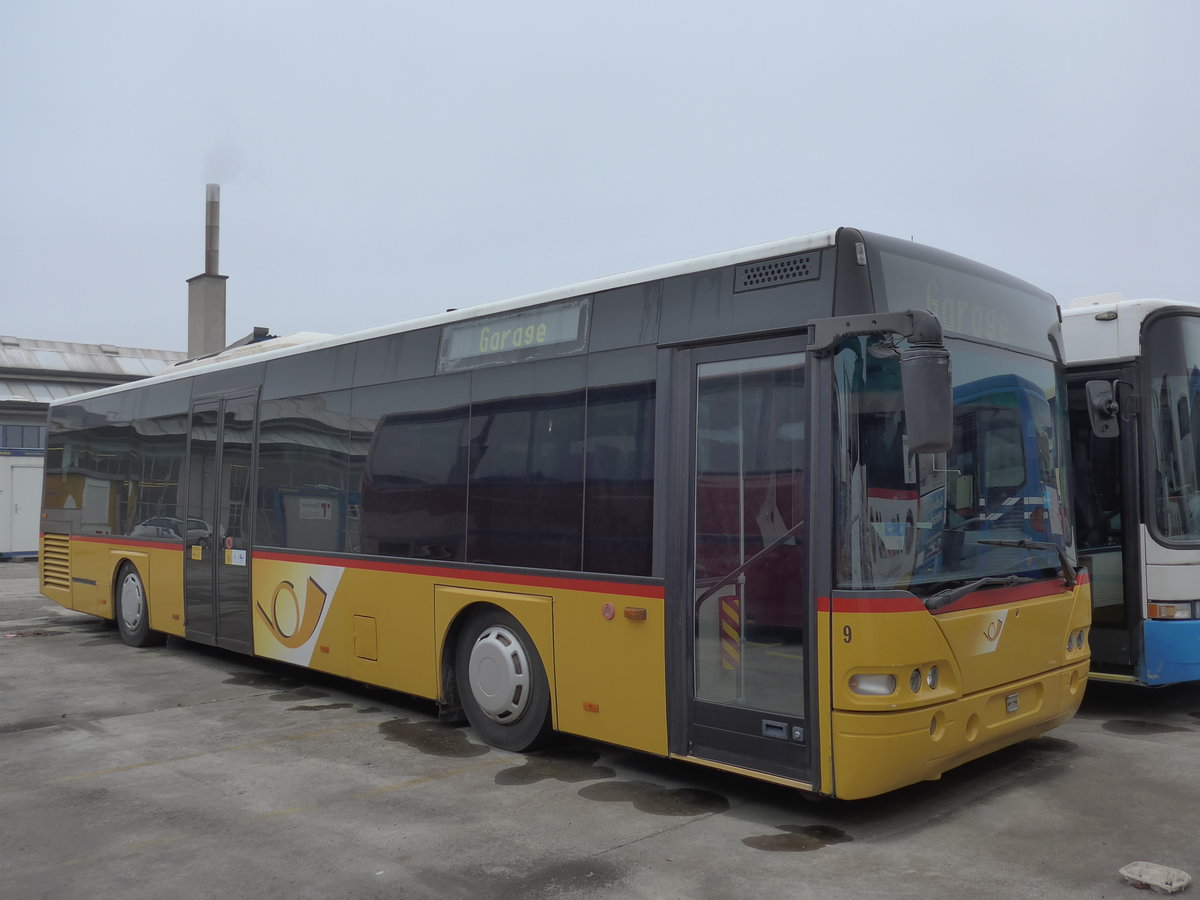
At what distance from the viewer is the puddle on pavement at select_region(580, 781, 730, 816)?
5.81 metres

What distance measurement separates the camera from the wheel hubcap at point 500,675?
7.02m

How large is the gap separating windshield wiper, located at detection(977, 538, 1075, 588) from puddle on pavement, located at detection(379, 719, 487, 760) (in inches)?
149

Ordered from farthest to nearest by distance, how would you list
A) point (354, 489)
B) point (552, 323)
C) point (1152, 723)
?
point (354, 489) → point (1152, 723) → point (552, 323)

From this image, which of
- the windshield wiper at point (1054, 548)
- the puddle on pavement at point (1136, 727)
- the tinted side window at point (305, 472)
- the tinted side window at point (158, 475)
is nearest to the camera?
the windshield wiper at point (1054, 548)

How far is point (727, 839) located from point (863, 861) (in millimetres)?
707

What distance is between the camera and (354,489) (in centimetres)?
861

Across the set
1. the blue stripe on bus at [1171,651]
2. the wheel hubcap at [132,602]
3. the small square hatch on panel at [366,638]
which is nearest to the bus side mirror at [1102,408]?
the blue stripe on bus at [1171,651]

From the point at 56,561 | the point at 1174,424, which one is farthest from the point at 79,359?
the point at 1174,424

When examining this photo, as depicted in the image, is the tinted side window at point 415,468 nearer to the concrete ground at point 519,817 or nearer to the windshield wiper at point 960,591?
the concrete ground at point 519,817

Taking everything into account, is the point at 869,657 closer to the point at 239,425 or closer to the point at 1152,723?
the point at 1152,723

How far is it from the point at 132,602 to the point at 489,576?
7295 mm

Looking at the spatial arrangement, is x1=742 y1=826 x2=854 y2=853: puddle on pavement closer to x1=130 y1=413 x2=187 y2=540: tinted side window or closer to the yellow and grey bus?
the yellow and grey bus

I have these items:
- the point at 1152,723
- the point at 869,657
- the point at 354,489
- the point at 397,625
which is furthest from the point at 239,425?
the point at 1152,723

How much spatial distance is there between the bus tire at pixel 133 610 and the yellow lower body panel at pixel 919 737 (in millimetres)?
9662
